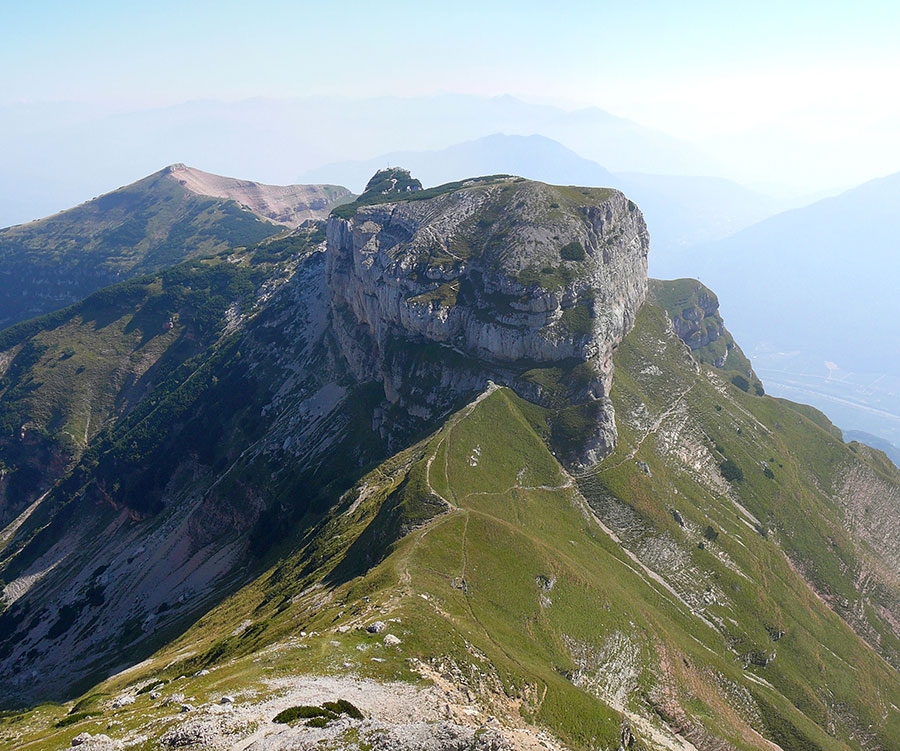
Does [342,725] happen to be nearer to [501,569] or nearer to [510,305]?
[501,569]

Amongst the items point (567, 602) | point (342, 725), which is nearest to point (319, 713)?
point (342, 725)

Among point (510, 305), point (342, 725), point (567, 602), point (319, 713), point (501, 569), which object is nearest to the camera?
point (342, 725)

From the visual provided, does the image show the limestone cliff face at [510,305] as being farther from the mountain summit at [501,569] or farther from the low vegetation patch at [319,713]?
the low vegetation patch at [319,713]

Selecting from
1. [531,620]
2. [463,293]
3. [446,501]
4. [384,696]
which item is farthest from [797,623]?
[463,293]

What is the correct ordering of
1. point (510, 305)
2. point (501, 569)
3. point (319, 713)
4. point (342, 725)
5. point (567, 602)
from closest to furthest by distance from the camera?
point (342, 725) < point (319, 713) < point (567, 602) < point (501, 569) < point (510, 305)

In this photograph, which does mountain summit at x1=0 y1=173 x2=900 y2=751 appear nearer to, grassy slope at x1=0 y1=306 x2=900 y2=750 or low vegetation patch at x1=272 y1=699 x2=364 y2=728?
low vegetation patch at x1=272 y1=699 x2=364 y2=728

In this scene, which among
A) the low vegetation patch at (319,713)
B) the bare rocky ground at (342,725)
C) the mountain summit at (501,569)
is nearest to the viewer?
the bare rocky ground at (342,725)

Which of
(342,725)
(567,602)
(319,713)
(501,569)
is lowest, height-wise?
(567,602)

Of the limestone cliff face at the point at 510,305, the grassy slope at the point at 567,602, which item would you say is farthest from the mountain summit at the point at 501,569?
the limestone cliff face at the point at 510,305

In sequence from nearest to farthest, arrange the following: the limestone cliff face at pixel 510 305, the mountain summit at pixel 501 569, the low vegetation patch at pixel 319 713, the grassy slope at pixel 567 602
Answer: the low vegetation patch at pixel 319 713 < the mountain summit at pixel 501 569 < the grassy slope at pixel 567 602 < the limestone cliff face at pixel 510 305

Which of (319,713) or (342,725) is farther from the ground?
(342,725)
